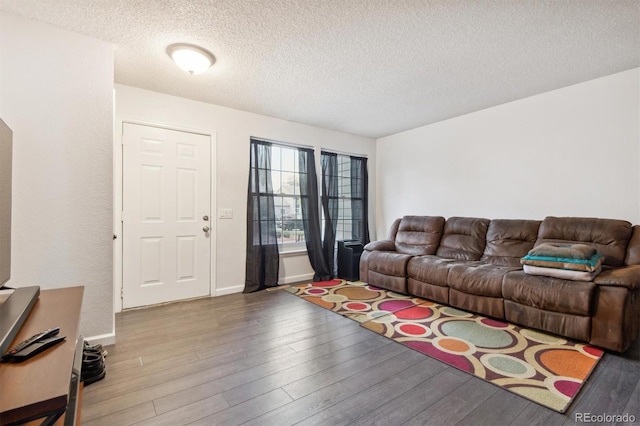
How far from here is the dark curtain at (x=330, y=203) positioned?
4.64 meters

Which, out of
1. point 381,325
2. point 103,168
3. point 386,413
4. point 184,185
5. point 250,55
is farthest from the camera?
point 184,185

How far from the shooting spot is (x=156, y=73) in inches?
112

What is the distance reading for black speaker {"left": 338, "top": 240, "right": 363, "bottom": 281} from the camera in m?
4.37

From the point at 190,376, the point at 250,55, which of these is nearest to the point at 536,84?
the point at 250,55

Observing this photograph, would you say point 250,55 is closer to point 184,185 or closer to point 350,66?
point 350,66

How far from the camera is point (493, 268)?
117 inches

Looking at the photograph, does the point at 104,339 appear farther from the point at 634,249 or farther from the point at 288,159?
the point at 634,249

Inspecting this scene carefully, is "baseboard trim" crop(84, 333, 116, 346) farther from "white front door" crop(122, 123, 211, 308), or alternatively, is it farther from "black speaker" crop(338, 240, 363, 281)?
"black speaker" crop(338, 240, 363, 281)

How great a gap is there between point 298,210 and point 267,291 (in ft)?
4.14

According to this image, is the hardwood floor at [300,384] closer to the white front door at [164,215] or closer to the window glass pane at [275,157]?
the white front door at [164,215]

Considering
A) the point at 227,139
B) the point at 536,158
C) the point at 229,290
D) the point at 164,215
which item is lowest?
the point at 229,290

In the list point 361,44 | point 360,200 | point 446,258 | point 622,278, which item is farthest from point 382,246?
point 361,44

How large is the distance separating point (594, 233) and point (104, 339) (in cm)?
436

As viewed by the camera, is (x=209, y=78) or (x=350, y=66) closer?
(x=350, y=66)
